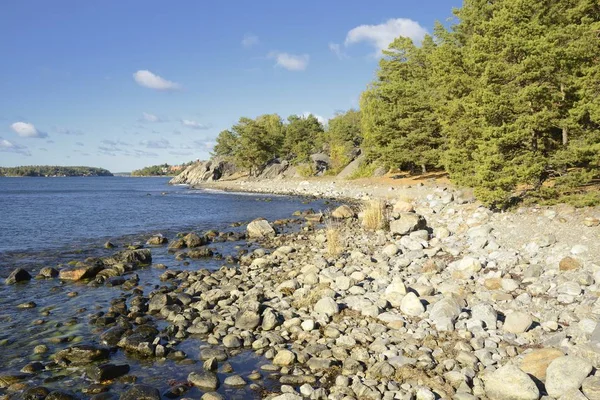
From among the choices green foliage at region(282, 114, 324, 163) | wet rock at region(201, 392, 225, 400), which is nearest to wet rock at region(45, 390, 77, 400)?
wet rock at region(201, 392, 225, 400)

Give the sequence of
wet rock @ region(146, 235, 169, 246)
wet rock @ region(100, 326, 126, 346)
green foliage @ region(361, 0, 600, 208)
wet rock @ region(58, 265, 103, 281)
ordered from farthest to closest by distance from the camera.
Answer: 1. wet rock @ region(146, 235, 169, 246)
2. green foliage @ region(361, 0, 600, 208)
3. wet rock @ region(58, 265, 103, 281)
4. wet rock @ region(100, 326, 126, 346)

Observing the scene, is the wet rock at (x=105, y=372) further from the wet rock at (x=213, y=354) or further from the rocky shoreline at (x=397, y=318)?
the wet rock at (x=213, y=354)

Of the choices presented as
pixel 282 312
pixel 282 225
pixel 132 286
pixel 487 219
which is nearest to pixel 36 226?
pixel 282 225

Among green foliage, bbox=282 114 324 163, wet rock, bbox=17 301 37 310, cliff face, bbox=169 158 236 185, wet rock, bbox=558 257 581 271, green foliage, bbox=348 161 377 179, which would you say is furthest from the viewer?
cliff face, bbox=169 158 236 185

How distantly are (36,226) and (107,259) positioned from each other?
16.4 meters

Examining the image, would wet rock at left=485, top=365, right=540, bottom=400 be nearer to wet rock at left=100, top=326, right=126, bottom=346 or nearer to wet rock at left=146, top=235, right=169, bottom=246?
wet rock at left=100, top=326, right=126, bottom=346

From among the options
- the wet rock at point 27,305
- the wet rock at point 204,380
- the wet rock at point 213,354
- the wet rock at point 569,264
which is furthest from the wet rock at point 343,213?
the wet rock at point 204,380

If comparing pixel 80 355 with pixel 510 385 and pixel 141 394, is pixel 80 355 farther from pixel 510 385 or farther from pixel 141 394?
pixel 510 385

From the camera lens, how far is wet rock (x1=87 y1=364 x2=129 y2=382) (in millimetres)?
7777

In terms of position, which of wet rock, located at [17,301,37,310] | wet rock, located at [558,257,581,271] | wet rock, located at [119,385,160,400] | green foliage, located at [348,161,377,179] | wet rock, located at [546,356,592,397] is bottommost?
wet rock, located at [119,385,160,400]

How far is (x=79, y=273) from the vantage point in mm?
15031

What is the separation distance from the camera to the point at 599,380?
620cm

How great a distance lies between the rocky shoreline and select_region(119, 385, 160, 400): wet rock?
2 centimetres

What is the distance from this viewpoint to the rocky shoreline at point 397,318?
7.07 m
